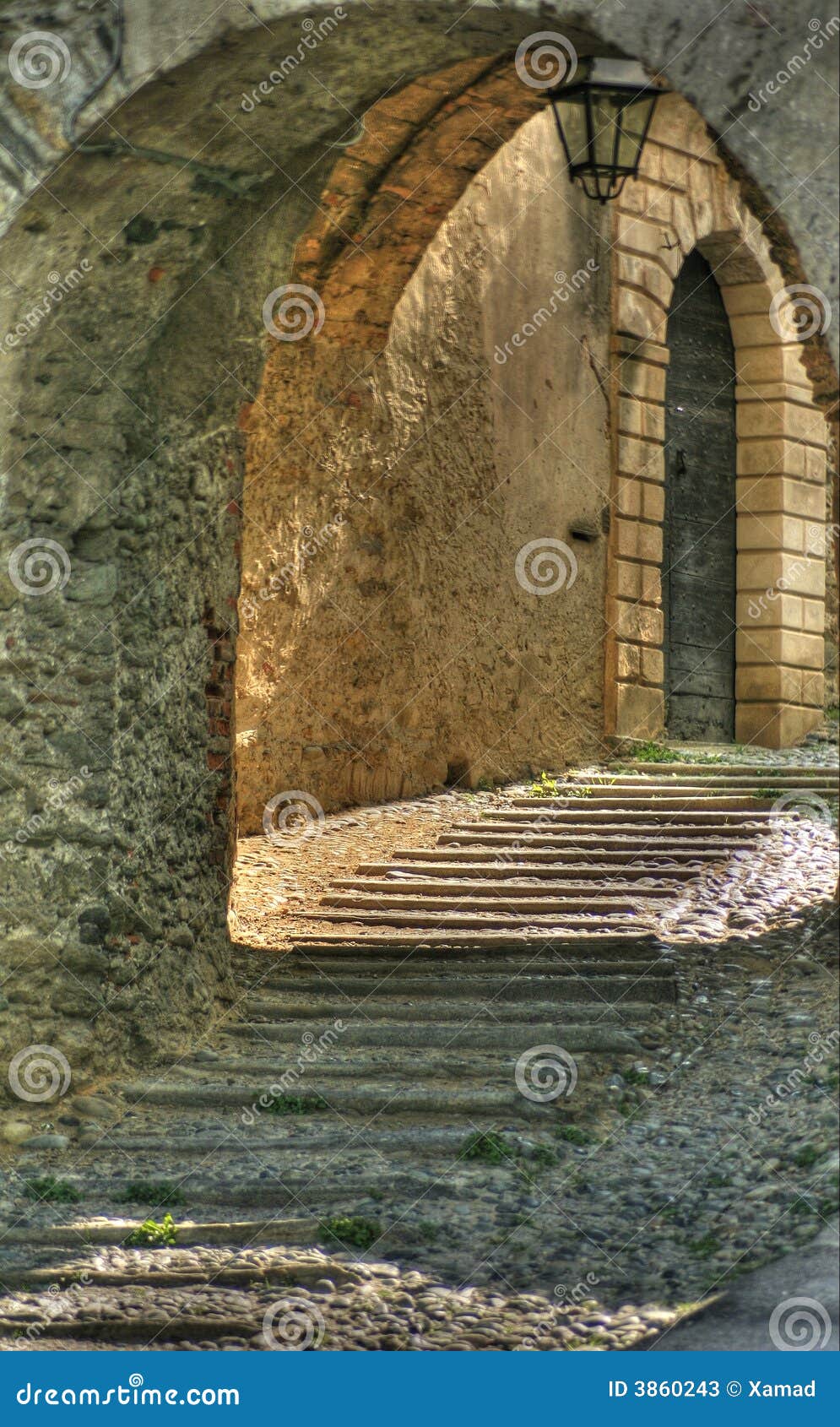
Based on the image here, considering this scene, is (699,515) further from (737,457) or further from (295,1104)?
(295,1104)

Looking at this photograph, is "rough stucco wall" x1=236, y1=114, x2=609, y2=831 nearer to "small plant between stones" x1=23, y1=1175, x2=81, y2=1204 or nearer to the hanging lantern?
the hanging lantern

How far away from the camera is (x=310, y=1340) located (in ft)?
13.9

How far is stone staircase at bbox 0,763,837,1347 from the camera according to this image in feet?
15.4

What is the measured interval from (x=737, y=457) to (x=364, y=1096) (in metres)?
7.98

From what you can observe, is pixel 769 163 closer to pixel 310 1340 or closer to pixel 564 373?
pixel 310 1340

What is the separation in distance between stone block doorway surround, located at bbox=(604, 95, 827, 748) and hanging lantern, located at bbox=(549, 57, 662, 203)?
2.62 metres

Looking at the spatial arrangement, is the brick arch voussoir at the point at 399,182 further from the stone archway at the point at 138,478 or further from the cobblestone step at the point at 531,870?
the cobblestone step at the point at 531,870

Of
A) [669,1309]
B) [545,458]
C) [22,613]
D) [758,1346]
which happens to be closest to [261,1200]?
[669,1309]

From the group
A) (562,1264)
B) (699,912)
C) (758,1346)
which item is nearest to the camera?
(758,1346)

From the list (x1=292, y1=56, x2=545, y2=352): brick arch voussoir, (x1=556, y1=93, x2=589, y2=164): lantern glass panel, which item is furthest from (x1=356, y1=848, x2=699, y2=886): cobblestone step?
(x1=556, y1=93, x2=589, y2=164): lantern glass panel

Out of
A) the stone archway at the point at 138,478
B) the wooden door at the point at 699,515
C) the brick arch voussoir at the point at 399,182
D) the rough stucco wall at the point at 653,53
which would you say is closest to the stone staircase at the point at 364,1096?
the stone archway at the point at 138,478

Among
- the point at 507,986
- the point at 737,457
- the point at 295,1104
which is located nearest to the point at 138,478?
the point at 295,1104

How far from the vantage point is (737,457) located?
1266 cm

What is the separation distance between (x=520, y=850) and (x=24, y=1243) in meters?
4.09
